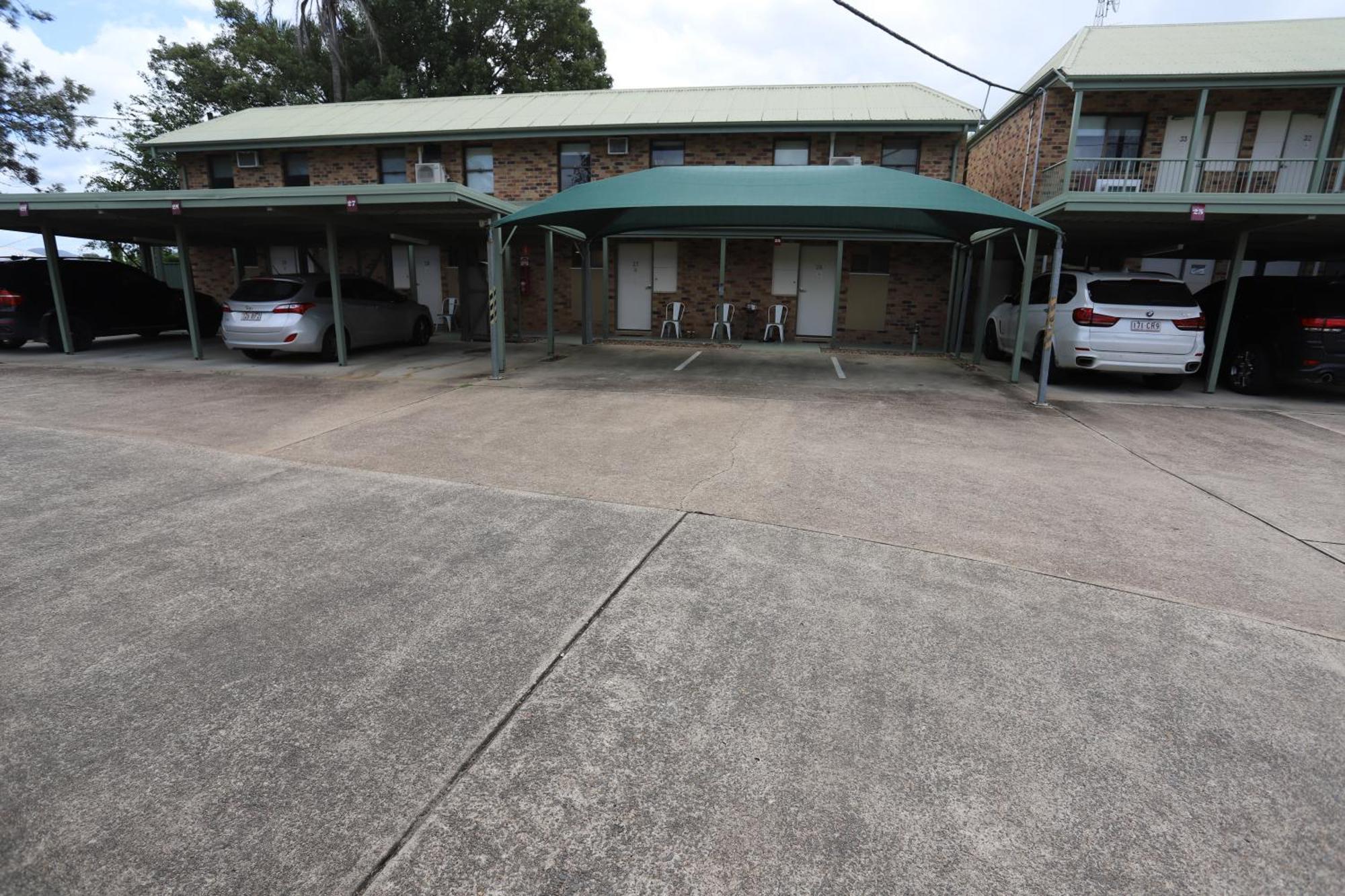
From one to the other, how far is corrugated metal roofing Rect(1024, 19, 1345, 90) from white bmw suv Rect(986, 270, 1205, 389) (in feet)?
19.5

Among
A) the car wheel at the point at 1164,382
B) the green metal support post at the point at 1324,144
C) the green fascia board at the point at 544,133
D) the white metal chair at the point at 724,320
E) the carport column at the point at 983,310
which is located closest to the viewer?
the car wheel at the point at 1164,382

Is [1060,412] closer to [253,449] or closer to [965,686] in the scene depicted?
[965,686]

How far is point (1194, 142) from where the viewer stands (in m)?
13.2

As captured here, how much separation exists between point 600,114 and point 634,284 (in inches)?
172

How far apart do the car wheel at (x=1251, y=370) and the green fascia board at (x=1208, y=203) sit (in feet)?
6.49

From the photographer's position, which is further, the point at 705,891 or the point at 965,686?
the point at 965,686

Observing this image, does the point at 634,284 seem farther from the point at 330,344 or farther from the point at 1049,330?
the point at 1049,330

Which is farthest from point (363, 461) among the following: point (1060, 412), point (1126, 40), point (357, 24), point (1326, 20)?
point (357, 24)

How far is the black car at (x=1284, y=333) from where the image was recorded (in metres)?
9.11

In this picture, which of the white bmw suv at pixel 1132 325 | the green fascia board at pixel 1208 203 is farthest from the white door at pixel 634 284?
the white bmw suv at pixel 1132 325

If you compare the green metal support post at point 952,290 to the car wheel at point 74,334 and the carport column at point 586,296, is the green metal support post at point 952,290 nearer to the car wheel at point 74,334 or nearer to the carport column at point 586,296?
the carport column at point 586,296

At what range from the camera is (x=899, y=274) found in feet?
53.8

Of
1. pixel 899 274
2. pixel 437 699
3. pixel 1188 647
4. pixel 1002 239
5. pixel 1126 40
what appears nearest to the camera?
pixel 437 699

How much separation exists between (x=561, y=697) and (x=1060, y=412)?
26.8 feet
